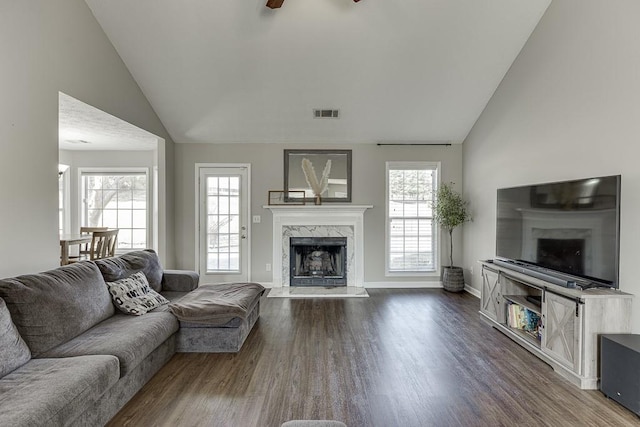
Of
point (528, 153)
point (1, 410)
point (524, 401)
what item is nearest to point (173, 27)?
point (1, 410)

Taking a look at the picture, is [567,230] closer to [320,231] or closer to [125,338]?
[320,231]

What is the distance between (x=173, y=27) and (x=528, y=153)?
4.29 meters

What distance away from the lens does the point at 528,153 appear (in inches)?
151

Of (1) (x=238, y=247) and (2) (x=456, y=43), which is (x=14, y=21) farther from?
(2) (x=456, y=43)

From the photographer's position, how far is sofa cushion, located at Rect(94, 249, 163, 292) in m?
3.08

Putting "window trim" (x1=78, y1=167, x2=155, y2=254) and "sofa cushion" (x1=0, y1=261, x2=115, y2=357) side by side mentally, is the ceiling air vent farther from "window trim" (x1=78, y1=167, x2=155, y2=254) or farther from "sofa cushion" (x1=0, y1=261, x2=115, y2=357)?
"window trim" (x1=78, y1=167, x2=155, y2=254)

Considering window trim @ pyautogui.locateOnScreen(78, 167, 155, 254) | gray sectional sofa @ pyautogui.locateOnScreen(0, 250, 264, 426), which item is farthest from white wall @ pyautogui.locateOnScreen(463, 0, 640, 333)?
window trim @ pyautogui.locateOnScreen(78, 167, 155, 254)

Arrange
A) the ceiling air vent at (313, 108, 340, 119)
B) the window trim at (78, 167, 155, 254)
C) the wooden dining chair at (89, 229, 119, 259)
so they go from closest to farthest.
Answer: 1. the wooden dining chair at (89, 229, 119, 259)
2. the ceiling air vent at (313, 108, 340, 119)
3. the window trim at (78, 167, 155, 254)

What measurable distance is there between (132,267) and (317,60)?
319 cm

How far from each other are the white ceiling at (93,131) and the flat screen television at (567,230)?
466 centimetres

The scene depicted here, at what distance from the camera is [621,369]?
2221mm

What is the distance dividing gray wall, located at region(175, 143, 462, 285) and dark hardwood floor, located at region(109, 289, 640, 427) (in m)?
1.90

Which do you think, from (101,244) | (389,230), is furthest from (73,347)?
(389,230)

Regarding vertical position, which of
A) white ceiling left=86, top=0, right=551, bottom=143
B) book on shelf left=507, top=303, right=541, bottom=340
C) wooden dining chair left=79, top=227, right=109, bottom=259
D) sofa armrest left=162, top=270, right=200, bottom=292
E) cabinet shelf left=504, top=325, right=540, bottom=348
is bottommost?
cabinet shelf left=504, top=325, right=540, bottom=348
